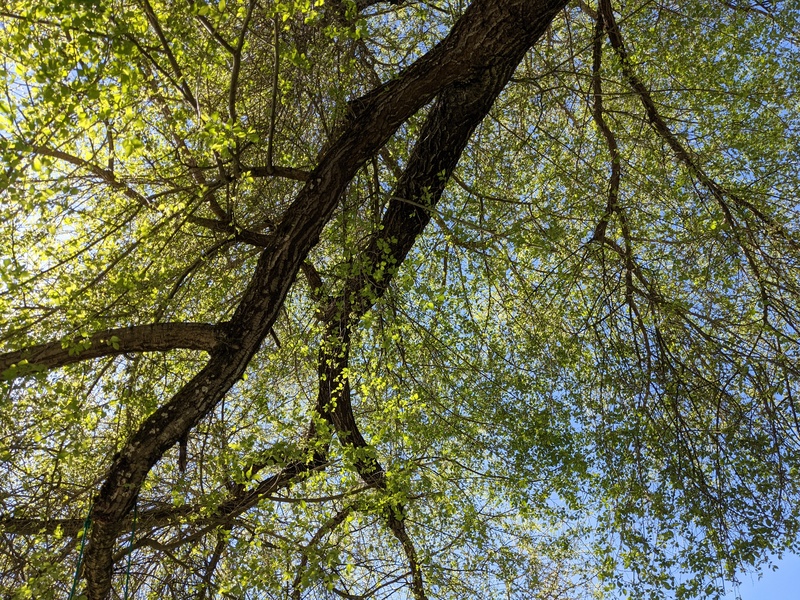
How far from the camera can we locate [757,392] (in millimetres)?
5523

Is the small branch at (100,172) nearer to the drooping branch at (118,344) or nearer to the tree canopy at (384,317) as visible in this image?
the tree canopy at (384,317)

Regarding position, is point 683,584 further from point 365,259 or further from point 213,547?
point 213,547

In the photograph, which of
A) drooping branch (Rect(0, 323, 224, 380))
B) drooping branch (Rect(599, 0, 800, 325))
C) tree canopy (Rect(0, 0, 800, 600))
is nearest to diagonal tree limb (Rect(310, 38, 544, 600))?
tree canopy (Rect(0, 0, 800, 600))

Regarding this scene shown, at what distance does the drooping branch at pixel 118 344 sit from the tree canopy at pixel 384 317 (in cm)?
2

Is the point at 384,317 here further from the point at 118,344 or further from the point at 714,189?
the point at 714,189

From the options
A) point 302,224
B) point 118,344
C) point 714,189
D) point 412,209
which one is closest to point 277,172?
point 302,224

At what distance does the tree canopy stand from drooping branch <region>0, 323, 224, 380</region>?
22 millimetres

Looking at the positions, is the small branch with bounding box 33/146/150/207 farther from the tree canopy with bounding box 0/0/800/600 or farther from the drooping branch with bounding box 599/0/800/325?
the drooping branch with bounding box 599/0/800/325

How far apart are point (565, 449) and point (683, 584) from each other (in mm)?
1366

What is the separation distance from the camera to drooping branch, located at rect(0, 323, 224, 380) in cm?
405

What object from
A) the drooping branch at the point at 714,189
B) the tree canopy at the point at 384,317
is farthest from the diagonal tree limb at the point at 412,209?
the drooping branch at the point at 714,189

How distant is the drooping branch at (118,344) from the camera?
4.05m

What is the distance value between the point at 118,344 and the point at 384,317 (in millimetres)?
2004

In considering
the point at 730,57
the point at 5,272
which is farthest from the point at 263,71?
the point at 730,57
